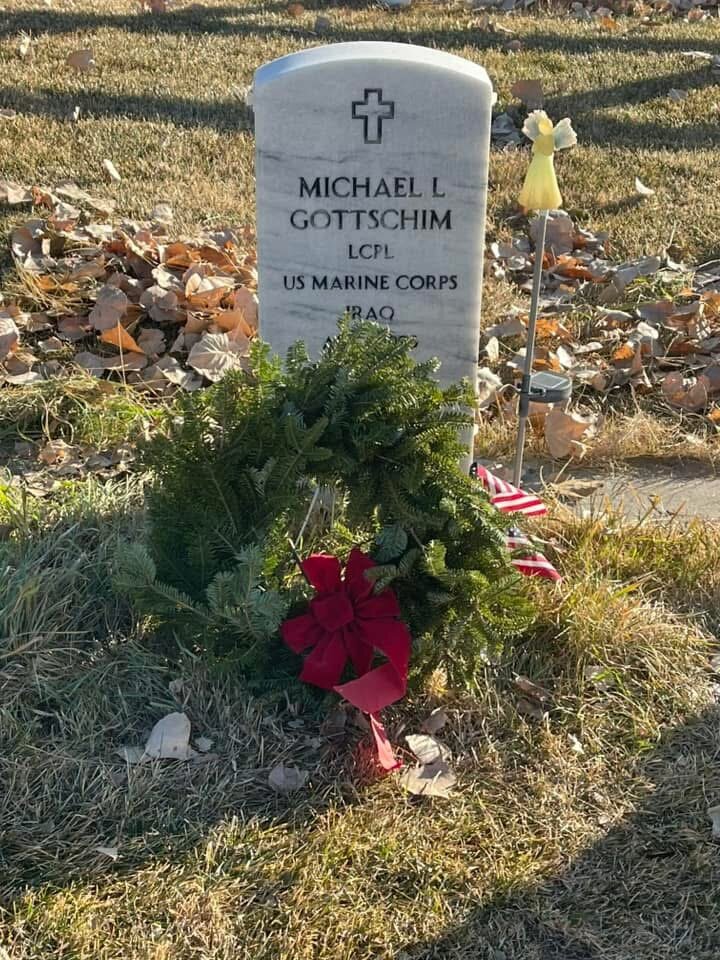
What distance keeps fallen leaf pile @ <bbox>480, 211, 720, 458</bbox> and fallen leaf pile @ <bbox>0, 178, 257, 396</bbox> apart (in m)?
1.12

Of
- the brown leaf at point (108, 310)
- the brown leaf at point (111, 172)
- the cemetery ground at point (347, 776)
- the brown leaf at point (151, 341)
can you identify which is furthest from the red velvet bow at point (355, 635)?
the brown leaf at point (111, 172)

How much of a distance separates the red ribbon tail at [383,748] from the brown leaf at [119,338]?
2.25m

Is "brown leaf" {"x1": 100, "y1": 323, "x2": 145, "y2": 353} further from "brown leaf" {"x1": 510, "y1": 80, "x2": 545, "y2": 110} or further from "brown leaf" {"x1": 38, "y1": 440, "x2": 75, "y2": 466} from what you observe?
→ "brown leaf" {"x1": 510, "y1": 80, "x2": 545, "y2": 110}

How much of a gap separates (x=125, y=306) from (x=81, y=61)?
4.02 metres

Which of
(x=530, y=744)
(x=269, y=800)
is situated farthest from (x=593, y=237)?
(x=269, y=800)

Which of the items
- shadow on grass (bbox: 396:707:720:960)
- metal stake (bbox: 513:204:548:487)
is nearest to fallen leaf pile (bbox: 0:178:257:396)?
metal stake (bbox: 513:204:548:487)

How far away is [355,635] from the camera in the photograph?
8.71ft

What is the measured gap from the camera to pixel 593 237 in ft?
19.5

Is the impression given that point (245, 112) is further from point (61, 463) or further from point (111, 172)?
point (61, 463)

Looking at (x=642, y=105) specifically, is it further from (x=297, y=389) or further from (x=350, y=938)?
(x=350, y=938)

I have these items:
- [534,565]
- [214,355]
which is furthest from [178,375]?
[534,565]

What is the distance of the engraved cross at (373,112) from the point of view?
3105mm

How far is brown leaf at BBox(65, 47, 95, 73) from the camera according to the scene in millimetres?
7711

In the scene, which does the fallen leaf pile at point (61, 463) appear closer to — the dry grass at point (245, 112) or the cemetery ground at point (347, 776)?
the cemetery ground at point (347, 776)
